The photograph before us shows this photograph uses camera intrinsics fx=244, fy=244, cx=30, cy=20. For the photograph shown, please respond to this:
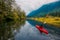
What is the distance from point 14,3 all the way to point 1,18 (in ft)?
17.2

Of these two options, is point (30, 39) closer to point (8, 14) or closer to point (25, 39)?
point (25, 39)

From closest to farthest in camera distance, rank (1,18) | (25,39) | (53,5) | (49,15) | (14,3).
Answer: (25,39) → (1,18) → (53,5) → (14,3) → (49,15)

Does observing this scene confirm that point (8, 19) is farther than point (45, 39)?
Yes

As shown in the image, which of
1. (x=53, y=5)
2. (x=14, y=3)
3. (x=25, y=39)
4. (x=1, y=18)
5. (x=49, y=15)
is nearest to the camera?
(x=25, y=39)

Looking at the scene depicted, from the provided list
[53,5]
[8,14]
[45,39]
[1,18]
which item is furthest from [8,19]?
[45,39]

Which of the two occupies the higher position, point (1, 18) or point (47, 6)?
point (47, 6)

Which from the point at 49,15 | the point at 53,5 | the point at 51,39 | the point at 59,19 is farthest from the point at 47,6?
the point at 51,39

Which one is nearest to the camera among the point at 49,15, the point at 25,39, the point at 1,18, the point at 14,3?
the point at 25,39

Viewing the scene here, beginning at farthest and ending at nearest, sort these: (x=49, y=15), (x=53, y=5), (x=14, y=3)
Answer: (x=49, y=15), (x=14, y=3), (x=53, y=5)

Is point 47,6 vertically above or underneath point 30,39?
above

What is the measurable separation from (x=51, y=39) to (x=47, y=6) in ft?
42.5

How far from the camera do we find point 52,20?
31.2 m

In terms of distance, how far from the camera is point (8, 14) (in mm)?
27375

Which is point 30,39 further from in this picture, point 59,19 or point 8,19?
point 59,19
